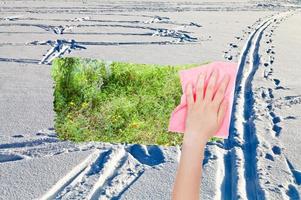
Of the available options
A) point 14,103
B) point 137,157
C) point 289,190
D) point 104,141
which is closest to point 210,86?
point 289,190

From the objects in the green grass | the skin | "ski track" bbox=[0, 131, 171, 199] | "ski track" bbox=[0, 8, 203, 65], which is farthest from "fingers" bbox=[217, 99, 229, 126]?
"ski track" bbox=[0, 8, 203, 65]

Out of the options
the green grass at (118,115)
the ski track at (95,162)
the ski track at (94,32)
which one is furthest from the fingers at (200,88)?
the ski track at (94,32)

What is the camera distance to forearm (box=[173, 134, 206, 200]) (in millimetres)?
898

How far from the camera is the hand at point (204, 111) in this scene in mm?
905

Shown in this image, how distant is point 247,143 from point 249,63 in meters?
3.66

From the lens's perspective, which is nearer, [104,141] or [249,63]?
[104,141]

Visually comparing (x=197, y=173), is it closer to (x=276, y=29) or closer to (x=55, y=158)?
(x=55, y=158)

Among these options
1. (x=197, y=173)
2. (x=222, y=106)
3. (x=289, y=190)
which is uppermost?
(x=222, y=106)

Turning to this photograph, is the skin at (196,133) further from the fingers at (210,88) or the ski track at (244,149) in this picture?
the ski track at (244,149)

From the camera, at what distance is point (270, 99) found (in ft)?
18.4

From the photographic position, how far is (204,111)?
2.98 feet

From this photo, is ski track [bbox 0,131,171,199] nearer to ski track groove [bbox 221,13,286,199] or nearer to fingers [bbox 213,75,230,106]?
ski track groove [bbox 221,13,286,199]

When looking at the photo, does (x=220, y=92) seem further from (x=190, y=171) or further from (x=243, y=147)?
(x=243, y=147)

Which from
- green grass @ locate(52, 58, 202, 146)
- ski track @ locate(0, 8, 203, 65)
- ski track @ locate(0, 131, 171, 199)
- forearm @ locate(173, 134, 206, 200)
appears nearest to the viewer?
forearm @ locate(173, 134, 206, 200)
